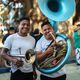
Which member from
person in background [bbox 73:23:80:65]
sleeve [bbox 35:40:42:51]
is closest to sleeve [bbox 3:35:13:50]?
sleeve [bbox 35:40:42:51]

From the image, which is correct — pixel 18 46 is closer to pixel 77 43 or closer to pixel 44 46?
pixel 44 46

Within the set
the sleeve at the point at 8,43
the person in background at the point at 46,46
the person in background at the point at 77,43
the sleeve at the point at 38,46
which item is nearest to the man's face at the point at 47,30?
the person in background at the point at 46,46

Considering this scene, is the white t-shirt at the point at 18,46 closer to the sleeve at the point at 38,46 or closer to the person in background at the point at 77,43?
the sleeve at the point at 38,46

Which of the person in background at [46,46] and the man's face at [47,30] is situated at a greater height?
the man's face at [47,30]

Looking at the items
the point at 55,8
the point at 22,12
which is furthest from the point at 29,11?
the point at 55,8

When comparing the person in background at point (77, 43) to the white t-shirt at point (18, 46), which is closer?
the white t-shirt at point (18, 46)

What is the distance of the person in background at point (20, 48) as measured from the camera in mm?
3182

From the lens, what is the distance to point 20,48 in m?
3.21

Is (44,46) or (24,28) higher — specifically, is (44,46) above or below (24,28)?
Answer: below

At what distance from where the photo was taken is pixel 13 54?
125 inches

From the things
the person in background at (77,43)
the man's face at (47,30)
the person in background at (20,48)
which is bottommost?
the person in background at (77,43)

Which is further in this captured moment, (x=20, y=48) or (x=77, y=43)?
(x=77, y=43)

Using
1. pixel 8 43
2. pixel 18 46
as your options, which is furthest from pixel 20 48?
pixel 8 43

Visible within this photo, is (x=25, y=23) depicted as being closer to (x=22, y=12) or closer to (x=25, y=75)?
(x=25, y=75)
